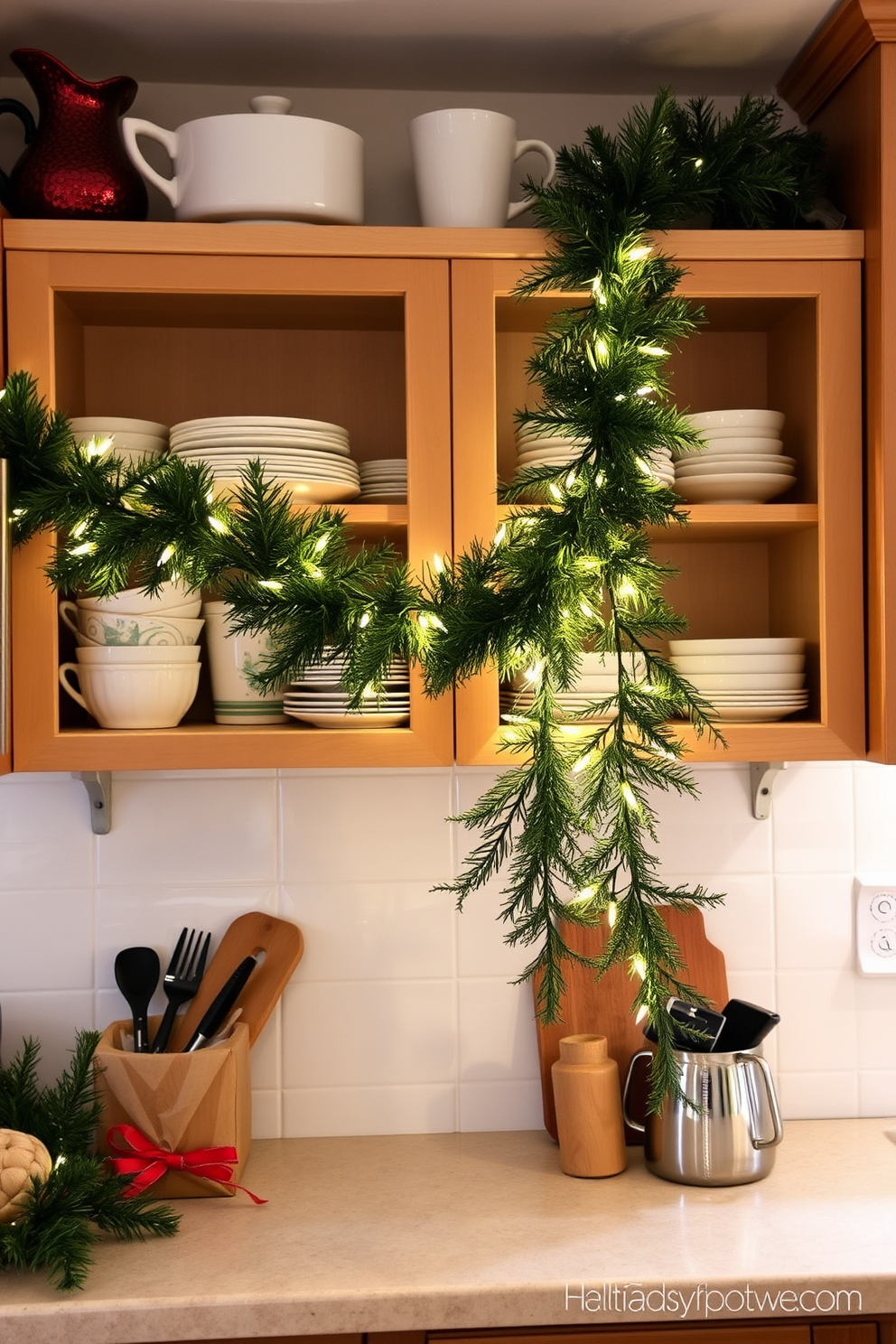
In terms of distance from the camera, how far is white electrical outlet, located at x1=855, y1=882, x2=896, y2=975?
5.59 ft

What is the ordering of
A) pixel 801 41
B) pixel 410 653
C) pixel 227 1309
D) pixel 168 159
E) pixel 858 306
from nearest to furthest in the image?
pixel 227 1309
pixel 410 653
pixel 858 306
pixel 801 41
pixel 168 159

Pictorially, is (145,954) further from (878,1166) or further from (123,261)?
(878,1166)

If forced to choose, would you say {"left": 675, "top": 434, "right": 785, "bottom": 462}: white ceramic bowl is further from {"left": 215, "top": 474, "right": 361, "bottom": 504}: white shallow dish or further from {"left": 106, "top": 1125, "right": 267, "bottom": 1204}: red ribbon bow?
{"left": 106, "top": 1125, "right": 267, "bottom": 1204}: red ribbon bow

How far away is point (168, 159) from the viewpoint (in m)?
1.67

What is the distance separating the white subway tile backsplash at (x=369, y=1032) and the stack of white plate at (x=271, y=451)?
0.74 m

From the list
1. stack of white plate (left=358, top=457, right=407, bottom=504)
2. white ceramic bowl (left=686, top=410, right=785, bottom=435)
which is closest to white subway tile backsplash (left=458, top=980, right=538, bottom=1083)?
stack of white plate (left=358, top=457, right=407, bottom=504)

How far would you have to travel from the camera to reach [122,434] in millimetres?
1427

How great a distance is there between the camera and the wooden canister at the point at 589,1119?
4.78ft

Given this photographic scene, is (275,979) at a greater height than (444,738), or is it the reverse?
(444,738)

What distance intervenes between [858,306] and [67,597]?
3.48 feet

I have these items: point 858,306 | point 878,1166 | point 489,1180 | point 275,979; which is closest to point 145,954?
point 275,979

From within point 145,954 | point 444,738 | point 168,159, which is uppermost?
point 168,159

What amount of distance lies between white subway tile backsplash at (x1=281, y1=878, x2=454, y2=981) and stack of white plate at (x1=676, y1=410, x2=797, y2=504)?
27.7 inches

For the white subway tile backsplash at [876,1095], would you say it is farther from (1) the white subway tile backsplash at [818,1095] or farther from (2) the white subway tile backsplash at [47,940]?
(2) the white subway tile backsplash at [47,940]
